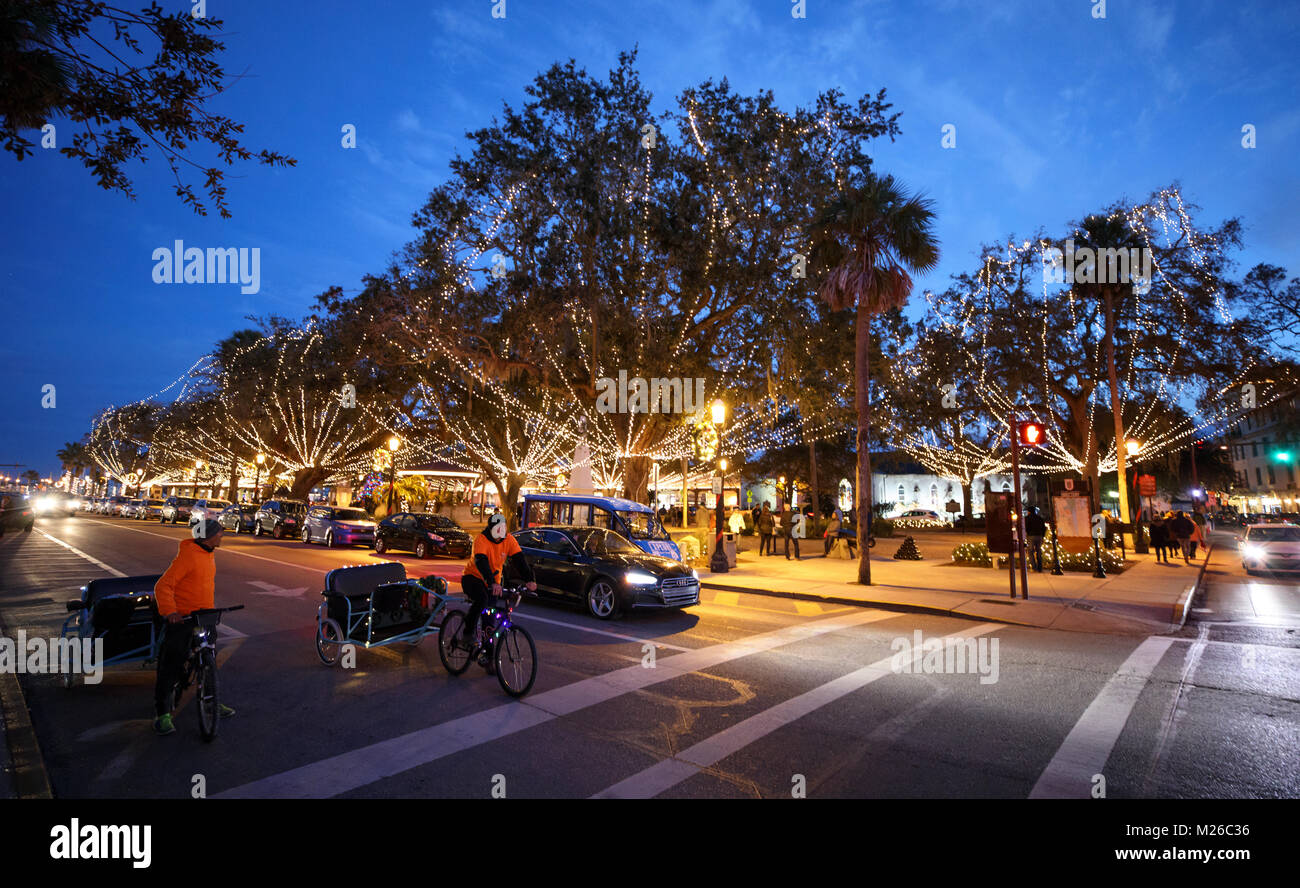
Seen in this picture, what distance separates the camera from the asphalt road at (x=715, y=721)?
14.2ft

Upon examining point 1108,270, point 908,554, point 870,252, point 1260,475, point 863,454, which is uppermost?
point 1108,270

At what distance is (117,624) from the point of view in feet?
21.0

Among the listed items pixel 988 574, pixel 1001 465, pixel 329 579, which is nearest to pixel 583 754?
pixel 329 579

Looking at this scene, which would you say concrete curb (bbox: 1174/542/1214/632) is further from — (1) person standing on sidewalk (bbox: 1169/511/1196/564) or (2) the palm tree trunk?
(2) the palm tree trunk

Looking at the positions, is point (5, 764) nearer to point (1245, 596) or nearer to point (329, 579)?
point (329, 579)

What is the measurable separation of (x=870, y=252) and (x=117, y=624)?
52.5 feet

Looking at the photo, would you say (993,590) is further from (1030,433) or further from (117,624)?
(117,624)

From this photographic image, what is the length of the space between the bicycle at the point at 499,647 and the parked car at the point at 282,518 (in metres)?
25.3

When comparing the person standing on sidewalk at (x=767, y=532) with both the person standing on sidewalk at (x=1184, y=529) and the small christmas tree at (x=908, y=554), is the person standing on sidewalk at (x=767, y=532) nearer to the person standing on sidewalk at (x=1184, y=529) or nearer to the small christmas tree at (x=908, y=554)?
the small christmas tree at (x=908, y=554)

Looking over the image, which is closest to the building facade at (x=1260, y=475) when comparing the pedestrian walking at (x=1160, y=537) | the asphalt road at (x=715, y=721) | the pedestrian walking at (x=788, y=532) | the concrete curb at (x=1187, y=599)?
the pedestrian walking at (x=1160, y=537)

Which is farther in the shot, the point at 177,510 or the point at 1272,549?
the point at 177,510

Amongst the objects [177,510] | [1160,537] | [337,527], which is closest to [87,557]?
[337,527]

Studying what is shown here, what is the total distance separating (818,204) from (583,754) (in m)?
19.8

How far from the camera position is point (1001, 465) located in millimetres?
44375
